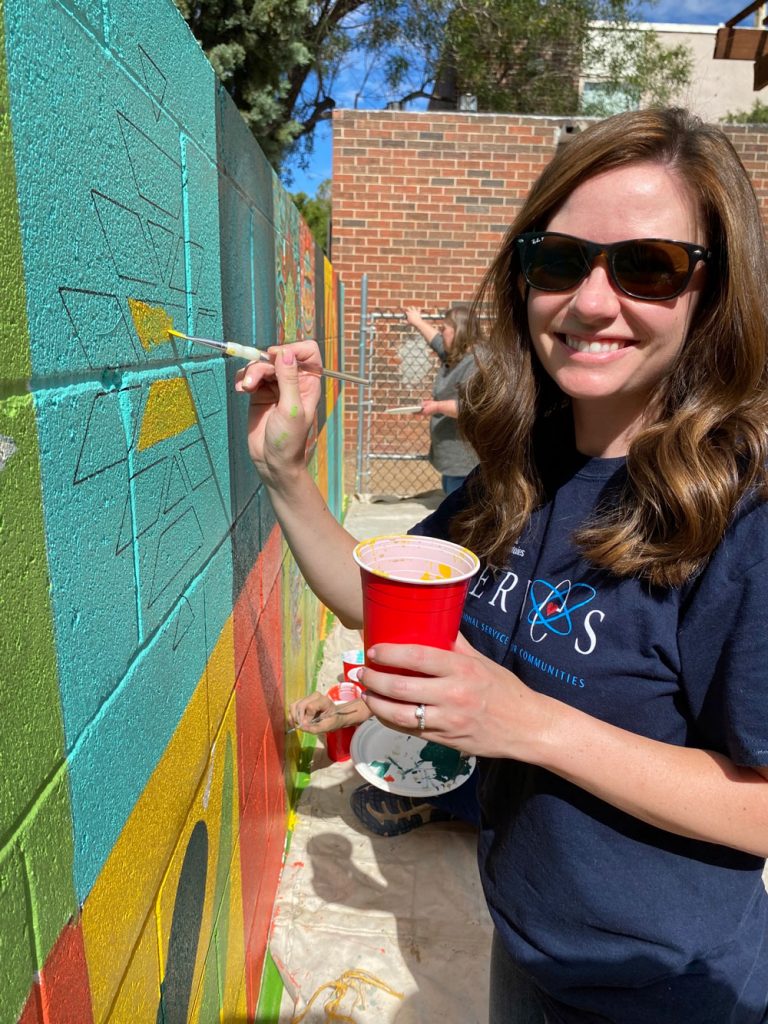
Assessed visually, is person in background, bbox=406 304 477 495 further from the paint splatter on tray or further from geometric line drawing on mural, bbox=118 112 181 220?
geometric line drawing on mural, bbox=118 112 181 220

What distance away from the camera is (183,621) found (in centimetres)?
131

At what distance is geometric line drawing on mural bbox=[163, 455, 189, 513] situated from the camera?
1211 millimetres

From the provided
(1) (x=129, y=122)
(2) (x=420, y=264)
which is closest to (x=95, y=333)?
(1) (x=129, y=122)

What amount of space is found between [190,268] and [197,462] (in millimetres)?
355

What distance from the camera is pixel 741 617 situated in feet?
3.48

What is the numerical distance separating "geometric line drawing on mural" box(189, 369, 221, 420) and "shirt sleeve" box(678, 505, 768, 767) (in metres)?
0.93

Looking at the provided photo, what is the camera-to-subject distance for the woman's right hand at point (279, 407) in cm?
142

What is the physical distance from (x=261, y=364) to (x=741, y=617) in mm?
942

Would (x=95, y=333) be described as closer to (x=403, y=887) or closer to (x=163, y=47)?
(x=163, y=47)

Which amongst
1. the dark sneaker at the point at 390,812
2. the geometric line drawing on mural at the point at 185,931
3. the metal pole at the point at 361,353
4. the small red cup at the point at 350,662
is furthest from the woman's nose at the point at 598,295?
the metal pole at the point at 361,353

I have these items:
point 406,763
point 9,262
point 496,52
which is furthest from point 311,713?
point 496,52

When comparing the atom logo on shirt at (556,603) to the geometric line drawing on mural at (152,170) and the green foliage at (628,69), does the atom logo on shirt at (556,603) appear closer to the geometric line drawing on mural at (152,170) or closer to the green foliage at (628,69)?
the geometric line drawing on mural at (152,170)

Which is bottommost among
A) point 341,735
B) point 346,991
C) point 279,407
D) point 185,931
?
point 346,991

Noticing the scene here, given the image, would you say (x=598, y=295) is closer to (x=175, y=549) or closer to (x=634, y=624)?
(x=634, y=624)
